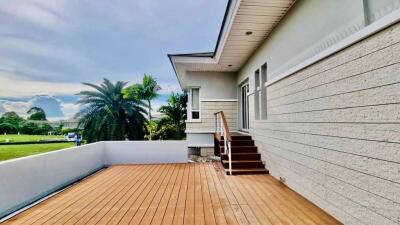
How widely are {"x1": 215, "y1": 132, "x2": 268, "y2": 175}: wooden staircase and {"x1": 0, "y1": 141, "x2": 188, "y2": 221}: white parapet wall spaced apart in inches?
68.4

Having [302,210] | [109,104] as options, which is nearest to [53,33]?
[109,104]

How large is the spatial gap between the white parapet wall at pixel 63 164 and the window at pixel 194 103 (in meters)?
2.58

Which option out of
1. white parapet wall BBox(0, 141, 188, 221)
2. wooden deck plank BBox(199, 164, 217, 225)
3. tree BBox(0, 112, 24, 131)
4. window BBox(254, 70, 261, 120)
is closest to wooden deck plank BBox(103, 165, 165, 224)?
wooden deck plank BBox(199, 164, 217, 225)

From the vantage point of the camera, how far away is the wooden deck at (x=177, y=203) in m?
3.12

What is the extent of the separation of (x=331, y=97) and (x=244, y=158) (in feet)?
12.0

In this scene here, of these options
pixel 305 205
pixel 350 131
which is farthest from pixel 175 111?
pixel 350 131

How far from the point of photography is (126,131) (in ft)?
45.5

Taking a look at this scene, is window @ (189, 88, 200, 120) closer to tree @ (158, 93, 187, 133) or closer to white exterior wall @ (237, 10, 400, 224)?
white exterior wall @ (237, 10, 400, 224)

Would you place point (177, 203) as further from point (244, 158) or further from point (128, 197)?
point (244, 158)

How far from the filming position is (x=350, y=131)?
2773mm

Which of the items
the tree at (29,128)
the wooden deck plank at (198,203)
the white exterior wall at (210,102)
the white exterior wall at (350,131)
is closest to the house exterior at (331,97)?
the white exterior wall at (350,131)

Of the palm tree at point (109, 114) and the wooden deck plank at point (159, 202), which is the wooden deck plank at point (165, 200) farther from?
the palm tree at point (109, 114)

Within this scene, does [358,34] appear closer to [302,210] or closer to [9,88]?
[302,210]

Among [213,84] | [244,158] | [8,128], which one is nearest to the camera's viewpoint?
[244,158]
